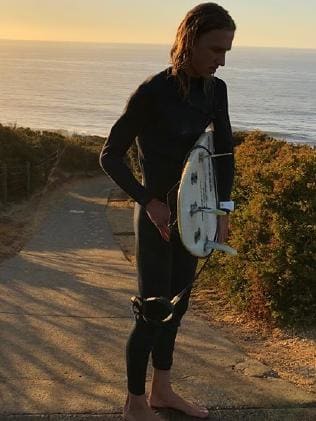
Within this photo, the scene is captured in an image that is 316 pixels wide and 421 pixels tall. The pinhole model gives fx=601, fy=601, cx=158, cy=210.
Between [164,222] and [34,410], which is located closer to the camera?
[164,222]

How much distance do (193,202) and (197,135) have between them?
1.14 feet

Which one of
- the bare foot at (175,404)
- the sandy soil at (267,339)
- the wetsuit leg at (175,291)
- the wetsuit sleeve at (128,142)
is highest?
the wetsuit sleeve at (128,142)

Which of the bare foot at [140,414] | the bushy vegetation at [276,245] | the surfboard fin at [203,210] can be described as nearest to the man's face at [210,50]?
the surfboard fin at [203,210]

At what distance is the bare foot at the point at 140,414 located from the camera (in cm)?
305

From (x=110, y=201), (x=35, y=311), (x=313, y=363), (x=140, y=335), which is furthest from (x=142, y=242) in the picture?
(x=110, y=201)

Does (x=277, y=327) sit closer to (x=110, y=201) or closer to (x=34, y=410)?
(x=34, y=410)

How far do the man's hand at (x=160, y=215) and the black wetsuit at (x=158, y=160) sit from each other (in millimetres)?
38

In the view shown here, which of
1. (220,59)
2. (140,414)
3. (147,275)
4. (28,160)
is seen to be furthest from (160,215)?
(28,160)

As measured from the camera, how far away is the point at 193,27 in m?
2.59

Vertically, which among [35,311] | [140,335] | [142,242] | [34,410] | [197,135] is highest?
[197,135]

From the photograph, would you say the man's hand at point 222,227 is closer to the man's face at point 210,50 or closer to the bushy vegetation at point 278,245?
the man's face at point 210,50

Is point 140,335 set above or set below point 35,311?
above

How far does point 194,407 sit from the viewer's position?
10.5 feet

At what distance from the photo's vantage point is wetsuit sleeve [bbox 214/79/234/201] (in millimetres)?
2893
